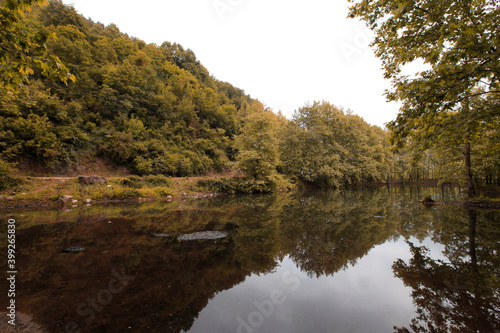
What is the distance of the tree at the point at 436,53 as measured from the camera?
15.6ft

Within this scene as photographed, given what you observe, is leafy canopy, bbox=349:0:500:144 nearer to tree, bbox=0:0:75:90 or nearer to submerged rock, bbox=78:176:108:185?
tree, bbox=0:0:75:90

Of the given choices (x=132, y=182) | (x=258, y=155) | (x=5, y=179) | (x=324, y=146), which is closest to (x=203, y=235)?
(x=132, y=182)

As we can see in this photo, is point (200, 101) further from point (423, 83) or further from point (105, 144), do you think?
point (423, 83)

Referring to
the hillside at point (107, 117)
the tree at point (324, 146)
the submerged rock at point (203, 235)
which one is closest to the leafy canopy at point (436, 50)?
the submerged rock at point (203, 235)

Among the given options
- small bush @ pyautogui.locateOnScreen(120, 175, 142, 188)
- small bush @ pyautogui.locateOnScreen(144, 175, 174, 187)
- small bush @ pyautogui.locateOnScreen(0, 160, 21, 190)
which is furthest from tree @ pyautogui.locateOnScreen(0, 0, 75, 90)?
small bush @ pyautogui.locateOnScreen(144, 175, 174, 187)

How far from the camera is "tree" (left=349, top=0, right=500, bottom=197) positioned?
4.75 m

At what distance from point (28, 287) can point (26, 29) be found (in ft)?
14.6

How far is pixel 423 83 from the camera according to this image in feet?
16.1

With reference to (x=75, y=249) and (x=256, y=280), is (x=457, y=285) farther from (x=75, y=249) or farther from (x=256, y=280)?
(x=75, y=249)

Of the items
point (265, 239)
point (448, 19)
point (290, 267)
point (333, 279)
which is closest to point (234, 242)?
point (265, 239)

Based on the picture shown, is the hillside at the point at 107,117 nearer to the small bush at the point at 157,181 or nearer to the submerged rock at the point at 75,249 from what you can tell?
the small bush at the point at 157,181

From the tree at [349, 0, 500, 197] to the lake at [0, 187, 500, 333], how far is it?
3.32m

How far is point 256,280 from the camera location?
408 cm

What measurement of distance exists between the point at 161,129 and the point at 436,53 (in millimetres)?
32176
